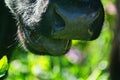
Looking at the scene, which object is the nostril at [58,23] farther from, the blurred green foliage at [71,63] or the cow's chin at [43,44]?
the blurred green foliage at [71,63]

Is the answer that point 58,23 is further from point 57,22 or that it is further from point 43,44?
point 43,44

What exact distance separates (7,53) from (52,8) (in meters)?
1.04

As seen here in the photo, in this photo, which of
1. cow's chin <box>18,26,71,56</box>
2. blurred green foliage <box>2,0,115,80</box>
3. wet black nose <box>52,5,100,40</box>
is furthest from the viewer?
blurred green foliage <box>2,0,115,80</box>

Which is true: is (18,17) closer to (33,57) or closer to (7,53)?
(7,53)

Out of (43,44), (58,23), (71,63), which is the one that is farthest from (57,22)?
(71,63)

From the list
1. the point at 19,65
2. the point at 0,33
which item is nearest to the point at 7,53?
the point at 0,33

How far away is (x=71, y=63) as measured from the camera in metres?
5.30

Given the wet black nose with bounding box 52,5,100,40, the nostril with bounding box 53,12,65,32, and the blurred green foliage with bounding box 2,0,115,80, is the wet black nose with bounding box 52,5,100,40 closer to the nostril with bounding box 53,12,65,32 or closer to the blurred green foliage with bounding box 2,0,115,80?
the nostril with bounding box 53,12,65,32

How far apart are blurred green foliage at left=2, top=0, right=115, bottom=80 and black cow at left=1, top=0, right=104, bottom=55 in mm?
831

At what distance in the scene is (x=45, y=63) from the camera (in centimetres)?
521

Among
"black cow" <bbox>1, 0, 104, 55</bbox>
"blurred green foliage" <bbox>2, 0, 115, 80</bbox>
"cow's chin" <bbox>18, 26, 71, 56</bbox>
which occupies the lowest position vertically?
"blurred green foliage" <bbox>2, 0, 115, 80</bbox>

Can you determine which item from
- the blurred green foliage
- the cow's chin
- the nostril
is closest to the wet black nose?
the nostril

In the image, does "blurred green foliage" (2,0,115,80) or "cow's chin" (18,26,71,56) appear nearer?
"cow's chin" (18,26,71,56)

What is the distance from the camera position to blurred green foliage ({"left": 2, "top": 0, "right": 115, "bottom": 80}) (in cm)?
483
